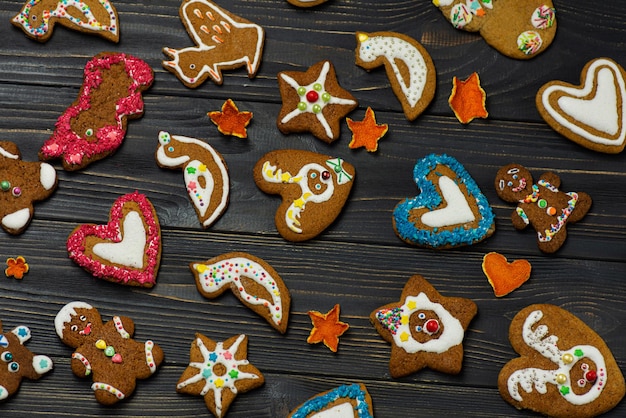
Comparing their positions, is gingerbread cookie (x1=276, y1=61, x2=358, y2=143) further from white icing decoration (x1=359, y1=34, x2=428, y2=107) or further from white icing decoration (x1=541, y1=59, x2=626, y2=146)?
white icing decoration (x1=541, y1=59, x2=626, y2=146)

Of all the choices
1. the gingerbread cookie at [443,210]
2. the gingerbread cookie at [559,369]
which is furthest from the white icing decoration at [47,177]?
the gingerbread cookie at [559,369]

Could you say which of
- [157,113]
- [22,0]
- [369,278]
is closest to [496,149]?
[369,278]

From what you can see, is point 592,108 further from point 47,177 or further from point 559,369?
point 47,177

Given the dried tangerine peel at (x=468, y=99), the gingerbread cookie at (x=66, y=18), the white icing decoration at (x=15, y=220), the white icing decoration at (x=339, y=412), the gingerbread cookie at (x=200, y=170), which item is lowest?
the white icing decoration at (x=339, y=412)

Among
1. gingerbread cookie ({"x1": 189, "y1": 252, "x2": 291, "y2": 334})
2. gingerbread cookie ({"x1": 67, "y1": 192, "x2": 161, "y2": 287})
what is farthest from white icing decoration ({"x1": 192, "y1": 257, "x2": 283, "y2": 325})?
gingerbread cookie ({"x1": 67, "y1": 192, "x2": 161, "y2": 287})

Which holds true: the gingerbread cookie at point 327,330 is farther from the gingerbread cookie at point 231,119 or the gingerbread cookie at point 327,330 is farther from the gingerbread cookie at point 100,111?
the gingerbread cookie at point 100,111

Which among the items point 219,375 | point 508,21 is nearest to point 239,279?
point 219,375

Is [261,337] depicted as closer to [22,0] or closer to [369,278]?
[369,278]
